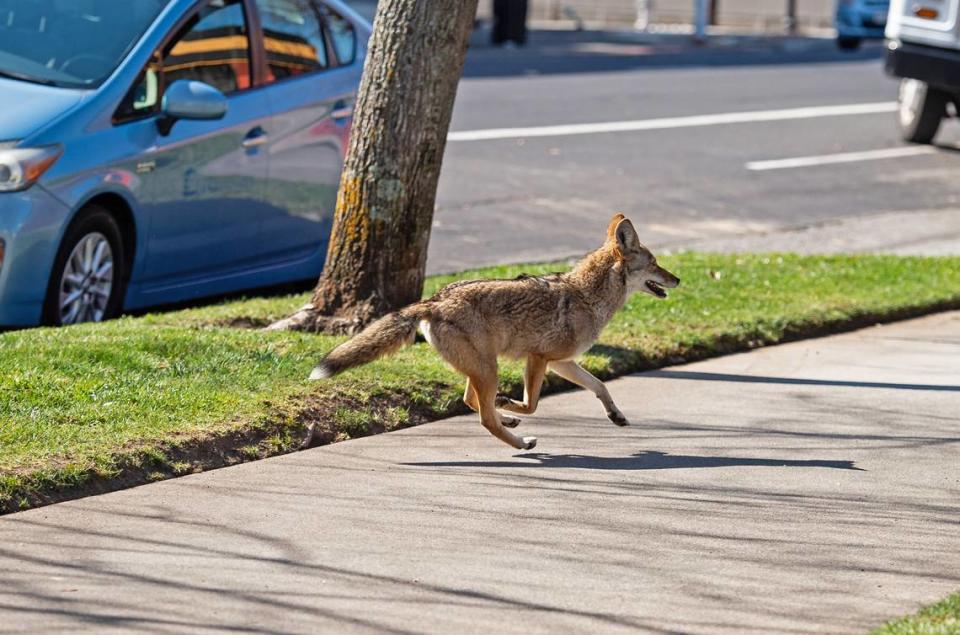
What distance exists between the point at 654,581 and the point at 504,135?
1313 centimetres

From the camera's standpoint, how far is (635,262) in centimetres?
758

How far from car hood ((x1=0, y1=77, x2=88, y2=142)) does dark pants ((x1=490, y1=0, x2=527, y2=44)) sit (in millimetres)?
23247

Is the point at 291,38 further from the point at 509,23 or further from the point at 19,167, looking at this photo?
the point at 509,23

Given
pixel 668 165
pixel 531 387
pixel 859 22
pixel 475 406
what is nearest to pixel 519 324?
pixel 531 387

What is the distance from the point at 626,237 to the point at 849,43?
30.1 m

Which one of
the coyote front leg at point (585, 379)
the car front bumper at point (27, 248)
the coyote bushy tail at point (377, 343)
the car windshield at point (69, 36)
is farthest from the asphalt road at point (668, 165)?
the coyote bushy tail at point (377, 343)

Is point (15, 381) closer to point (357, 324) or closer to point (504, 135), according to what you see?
point (357, 324)

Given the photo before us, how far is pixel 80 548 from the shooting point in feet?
18.0

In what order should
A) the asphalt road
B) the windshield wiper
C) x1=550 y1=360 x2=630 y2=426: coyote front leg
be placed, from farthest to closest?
the asphalt road
the windshield wiper
x1=550 y1=360 x2=630 y2=426: coyote front leg

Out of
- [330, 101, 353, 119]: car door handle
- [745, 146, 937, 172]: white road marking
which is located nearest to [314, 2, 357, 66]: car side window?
[330, 101, 353, 119]: car door handle

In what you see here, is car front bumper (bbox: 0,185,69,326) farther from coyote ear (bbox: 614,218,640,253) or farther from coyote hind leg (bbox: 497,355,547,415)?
coyote ear (bbox: 614,218,640,253)

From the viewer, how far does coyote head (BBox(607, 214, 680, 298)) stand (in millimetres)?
7488

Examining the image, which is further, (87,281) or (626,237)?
Result: (87,281)

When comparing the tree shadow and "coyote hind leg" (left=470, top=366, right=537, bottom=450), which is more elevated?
"coyote hind leg" (left=470, top=366, right=537, bottom=450)
